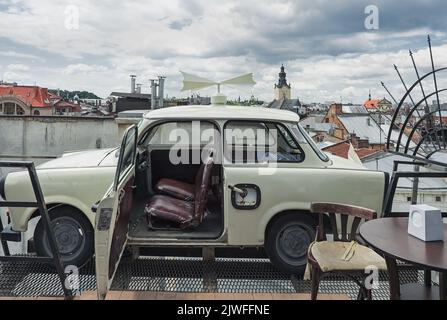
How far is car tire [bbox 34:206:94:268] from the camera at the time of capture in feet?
13.8

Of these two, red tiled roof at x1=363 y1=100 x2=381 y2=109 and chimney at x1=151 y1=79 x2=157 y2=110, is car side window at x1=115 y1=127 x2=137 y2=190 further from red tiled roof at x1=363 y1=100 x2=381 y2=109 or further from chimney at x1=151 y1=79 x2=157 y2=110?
red tiled roof at x1=363 y1=100 x2=381 y2=109

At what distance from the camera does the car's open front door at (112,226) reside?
3.08 meters

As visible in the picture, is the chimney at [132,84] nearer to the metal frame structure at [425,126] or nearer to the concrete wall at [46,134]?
the concrete wall at [46,134]

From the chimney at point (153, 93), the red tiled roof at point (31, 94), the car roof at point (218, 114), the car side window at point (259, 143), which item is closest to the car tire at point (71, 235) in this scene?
the car roof at point (218, 114)

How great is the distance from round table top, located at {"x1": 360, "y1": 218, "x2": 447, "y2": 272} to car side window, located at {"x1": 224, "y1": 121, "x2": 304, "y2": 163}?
157 centimetres

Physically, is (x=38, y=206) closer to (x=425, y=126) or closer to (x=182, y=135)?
(x=182, y=135)

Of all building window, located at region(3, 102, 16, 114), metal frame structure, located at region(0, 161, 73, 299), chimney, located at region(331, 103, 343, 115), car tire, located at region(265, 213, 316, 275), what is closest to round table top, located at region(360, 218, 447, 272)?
car tire, located at region(265, 213, 316, 275)

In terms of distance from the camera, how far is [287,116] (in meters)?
4.65

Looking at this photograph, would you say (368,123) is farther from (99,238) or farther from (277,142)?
(99,238)

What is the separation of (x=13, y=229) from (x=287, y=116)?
3256 millimetres

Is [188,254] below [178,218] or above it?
below

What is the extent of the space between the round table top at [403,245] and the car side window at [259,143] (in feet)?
5.15

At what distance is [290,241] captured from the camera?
4.32m
